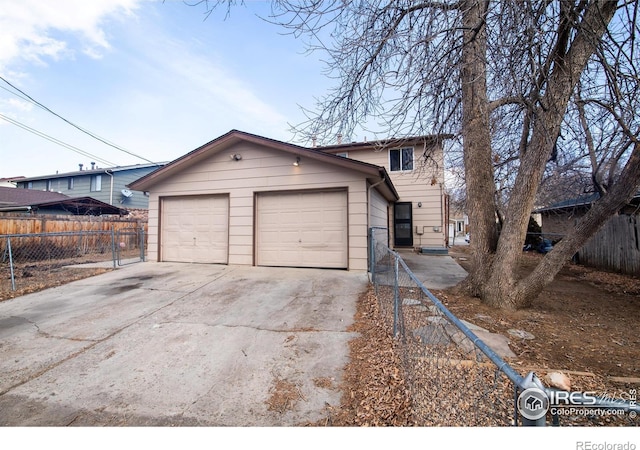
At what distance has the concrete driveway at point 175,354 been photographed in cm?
211

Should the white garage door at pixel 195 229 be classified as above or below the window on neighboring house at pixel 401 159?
below

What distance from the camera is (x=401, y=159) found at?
11484mm

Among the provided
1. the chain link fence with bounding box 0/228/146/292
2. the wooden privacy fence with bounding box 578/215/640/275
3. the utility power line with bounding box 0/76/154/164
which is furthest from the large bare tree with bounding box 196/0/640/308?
the utility power line with bounding box 0/76/154/164

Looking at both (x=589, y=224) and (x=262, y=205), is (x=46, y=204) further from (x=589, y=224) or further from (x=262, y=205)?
(x=589, y=224)

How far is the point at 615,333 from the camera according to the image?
3.31 metres

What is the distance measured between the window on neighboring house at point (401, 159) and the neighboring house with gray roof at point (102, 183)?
17634 mm

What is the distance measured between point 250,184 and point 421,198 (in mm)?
7645

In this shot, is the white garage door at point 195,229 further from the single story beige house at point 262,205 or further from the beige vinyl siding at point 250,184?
the beige vinyl siding at point 250,184

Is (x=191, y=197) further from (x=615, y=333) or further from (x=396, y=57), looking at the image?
(x=615, y=333)

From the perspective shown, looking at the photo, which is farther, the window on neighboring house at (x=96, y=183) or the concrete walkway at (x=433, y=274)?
the window on neighboring house at (x=96, y=183)

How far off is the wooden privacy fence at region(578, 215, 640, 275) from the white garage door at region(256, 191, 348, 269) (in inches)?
311

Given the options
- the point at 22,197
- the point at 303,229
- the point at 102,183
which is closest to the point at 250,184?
the point at 303,229

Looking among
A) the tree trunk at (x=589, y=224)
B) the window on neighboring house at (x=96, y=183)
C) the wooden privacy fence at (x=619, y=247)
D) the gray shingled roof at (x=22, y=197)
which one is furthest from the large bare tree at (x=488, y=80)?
the window on neighboring house at (x=96, y=183)
